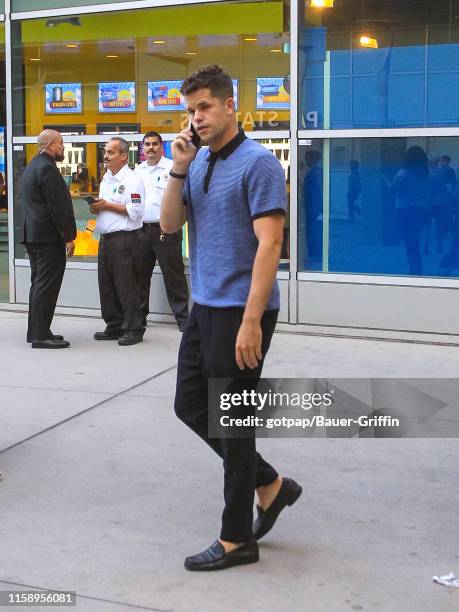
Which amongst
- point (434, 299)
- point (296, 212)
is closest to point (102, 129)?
point (296, 212)

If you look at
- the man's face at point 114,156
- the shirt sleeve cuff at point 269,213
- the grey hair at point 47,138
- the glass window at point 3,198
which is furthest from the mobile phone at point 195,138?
the glass window at point 3,198

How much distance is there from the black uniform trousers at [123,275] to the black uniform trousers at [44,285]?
0.46m

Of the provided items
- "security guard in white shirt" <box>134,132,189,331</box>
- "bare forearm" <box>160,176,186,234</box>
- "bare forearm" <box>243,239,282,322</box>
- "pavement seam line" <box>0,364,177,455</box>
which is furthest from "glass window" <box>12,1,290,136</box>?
"bare forearm" <box>243,239,282,322</box>

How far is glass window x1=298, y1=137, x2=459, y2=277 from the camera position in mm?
9133

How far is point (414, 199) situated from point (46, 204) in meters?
3.29

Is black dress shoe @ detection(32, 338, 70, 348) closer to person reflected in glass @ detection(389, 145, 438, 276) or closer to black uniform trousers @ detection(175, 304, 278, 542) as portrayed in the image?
person reflected in glass @ detection(389, 145, 438, 276)

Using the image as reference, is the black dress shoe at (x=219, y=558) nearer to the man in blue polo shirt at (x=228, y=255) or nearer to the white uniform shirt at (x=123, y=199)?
the man in blue polo shirt at (x=228, y=255)

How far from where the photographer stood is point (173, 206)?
166 inches

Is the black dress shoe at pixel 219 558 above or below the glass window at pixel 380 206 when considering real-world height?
below

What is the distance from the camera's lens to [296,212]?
9688 mm

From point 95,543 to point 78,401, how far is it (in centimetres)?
263

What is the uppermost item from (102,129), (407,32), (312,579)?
(407,32)

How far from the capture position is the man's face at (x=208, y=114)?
4.07 meters

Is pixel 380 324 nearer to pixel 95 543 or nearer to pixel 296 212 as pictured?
pixel 296 212
